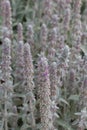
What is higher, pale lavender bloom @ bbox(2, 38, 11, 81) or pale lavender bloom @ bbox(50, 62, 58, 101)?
pale lavender bloom @ bbox(2, 38, 11, 81)

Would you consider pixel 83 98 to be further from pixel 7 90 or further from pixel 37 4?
pixel 37 4

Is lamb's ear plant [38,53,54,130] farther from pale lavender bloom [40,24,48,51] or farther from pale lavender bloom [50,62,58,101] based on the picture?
pale lavender bloom [40,24,48,51]

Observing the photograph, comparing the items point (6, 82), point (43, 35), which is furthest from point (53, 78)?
point (43, 35)

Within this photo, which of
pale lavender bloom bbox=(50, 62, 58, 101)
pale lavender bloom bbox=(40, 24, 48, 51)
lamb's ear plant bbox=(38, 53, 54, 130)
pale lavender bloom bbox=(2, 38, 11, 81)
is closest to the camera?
lamb's ear plant bbox=(38, 53, 54, 130)

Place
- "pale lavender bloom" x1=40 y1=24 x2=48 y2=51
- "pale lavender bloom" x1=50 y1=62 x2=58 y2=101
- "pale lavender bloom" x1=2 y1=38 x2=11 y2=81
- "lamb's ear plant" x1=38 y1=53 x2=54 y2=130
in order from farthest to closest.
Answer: "pale lavender bloom" x1=40 y1=24 x2=48 y2=51 → "pale lavender bloom" x1=50 y1=62 x2=58 y2=101 → "pale lavender bloom" x1=2 y1=38 x2=11 y2=81 → "lamb's ear plant" x1=38 y1=53 x2=54 y2=130

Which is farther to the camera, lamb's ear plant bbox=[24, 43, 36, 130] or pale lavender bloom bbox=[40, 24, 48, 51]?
pale lavender bloom bbox=[40, 24, 48, 51]

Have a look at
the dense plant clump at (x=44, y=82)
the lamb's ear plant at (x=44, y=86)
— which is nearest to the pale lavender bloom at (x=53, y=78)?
the dense plant clump at (x=44, y=82)

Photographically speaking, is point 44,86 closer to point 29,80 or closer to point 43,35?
point 29,80

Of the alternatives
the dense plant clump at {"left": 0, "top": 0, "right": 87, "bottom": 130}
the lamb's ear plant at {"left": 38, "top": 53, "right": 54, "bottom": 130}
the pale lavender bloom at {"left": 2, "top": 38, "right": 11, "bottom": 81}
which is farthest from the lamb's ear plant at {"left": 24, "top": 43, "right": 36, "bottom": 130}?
the lamb's ear plant at {"left": 38, "top": 53, "right": 54, "bottom": 130}

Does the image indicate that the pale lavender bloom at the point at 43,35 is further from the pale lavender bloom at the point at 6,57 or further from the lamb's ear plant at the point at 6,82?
the pale lavender bloom at the point at 6,57

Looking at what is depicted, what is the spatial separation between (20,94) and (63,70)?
1.68 feet

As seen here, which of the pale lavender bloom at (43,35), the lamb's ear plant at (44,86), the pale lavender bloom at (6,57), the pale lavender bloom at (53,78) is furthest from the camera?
the pale lavender bloom at (43,35)

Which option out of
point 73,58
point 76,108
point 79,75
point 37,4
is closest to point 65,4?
point 37,4

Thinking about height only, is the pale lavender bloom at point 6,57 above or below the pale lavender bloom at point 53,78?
above
